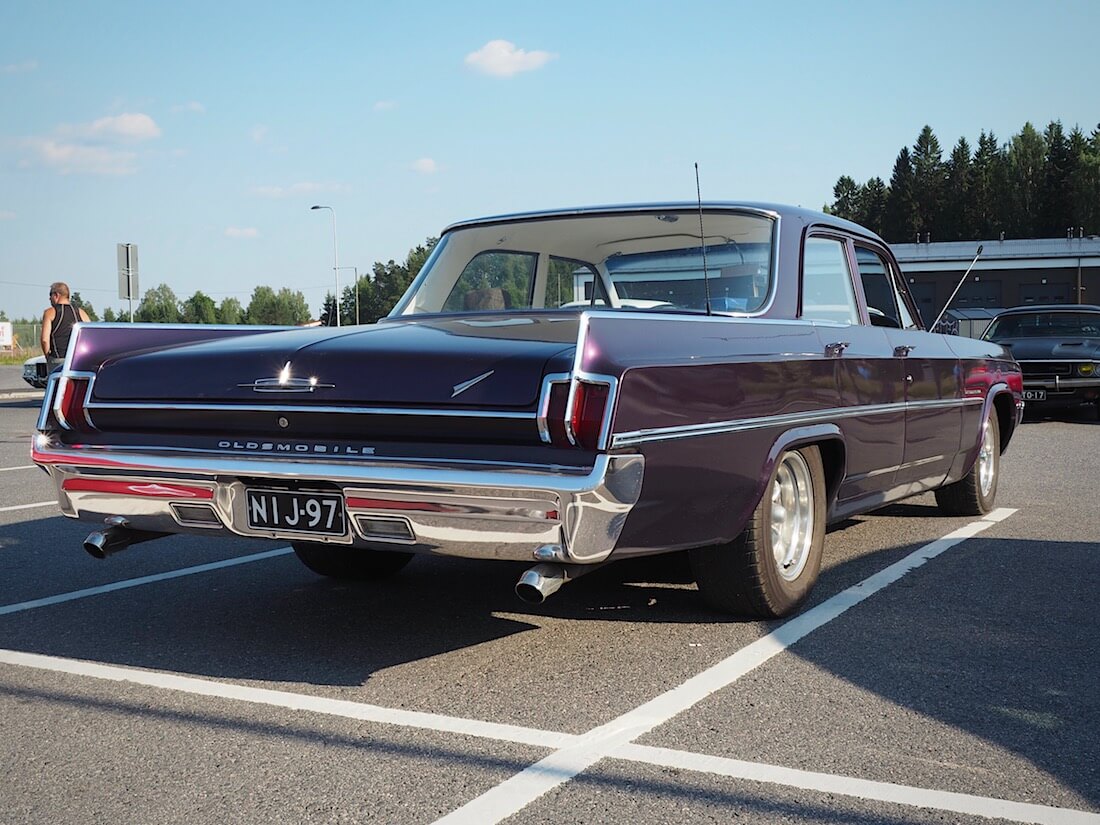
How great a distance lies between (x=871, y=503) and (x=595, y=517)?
231cm

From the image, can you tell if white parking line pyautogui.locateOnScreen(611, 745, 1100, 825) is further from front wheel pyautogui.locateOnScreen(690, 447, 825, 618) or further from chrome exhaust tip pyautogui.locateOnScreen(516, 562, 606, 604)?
front wheel pyautogui.locateOnScreen(690, 447, 825, 618)

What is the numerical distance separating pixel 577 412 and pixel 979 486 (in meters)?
4.41

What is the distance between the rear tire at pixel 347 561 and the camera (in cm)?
532

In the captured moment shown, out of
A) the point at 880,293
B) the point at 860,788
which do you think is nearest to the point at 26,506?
the point at 880,293

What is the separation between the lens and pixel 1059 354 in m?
15.1

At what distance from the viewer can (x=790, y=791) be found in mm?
2857

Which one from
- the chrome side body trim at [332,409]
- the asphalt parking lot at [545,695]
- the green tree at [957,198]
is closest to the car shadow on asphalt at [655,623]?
the asphalt parking lot at [545,695]

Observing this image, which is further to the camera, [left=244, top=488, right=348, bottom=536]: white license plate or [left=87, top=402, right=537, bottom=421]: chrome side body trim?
[left=244, top=488, right=348, bottom=536]: white license plate

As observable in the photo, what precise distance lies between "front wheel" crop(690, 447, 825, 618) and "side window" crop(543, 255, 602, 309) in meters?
1.36

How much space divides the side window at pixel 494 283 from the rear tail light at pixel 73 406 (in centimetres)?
160

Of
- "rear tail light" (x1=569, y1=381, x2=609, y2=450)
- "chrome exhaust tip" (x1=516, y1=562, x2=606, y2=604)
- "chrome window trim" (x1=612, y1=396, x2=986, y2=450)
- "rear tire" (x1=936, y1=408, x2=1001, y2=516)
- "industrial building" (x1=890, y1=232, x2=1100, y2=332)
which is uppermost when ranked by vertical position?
"industrial building" (x1=890, y1=232, x2=1100, y2=332)

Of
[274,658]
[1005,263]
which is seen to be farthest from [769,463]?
[1005,263]

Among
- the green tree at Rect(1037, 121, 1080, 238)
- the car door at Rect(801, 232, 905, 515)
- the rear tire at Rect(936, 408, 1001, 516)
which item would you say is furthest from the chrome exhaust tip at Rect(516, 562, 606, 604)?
the green tree at Rect(1037, 121, 1080, 238)

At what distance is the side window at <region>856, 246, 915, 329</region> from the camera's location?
5.76 meters
